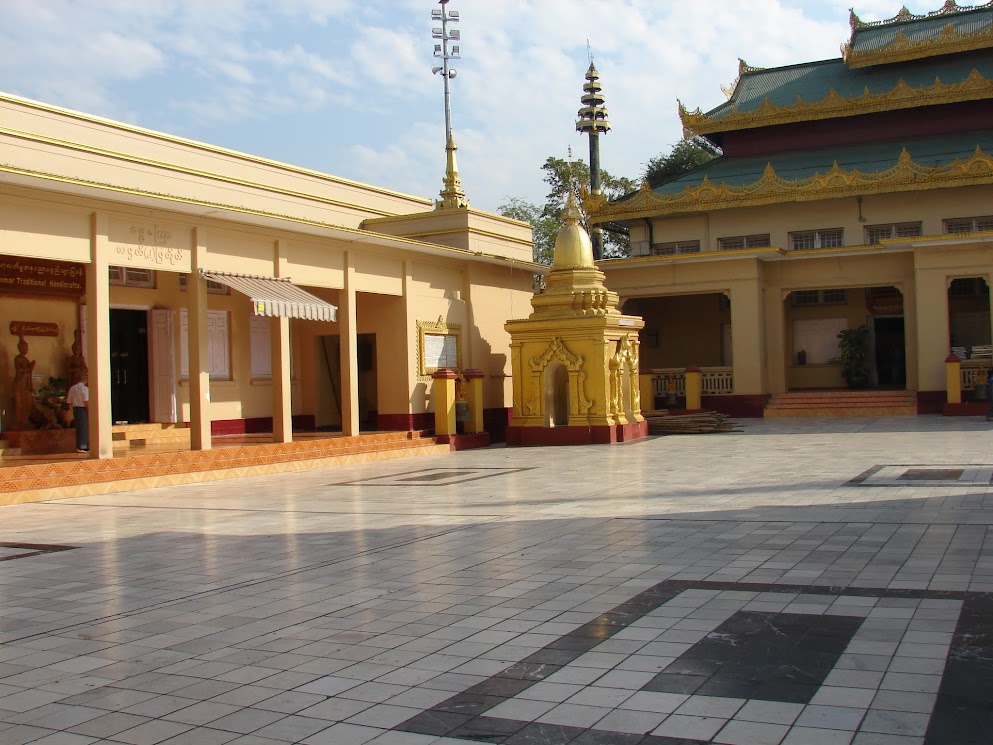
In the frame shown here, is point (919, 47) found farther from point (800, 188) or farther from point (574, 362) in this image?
point (574, 362)

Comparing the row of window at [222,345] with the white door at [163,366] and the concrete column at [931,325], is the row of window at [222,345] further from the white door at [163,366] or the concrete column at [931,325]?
the concrete column at [931,325]

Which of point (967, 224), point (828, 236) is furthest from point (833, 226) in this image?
point (967, 224)

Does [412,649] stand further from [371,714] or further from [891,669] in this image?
[891,669]

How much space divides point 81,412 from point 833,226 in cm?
2032

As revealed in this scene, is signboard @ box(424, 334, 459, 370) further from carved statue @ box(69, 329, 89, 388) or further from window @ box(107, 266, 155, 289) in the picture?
carved statue @ box(69, 329, 89, 388)

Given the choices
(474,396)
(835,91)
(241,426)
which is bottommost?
(241,426)

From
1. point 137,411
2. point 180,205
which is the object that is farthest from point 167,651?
point 137,411

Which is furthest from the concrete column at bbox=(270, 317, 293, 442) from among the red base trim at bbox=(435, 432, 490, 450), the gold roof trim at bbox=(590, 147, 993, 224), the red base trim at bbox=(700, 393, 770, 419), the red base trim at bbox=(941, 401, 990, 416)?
the red base trim at bbox=(941, 401, 990, 416)

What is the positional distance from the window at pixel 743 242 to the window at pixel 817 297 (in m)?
1.67

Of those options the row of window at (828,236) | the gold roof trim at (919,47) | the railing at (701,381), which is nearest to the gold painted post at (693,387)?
the railing at (701,381)

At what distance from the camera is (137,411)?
18203mm

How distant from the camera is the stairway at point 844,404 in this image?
944 inches

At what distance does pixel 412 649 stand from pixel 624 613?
1.30 meters

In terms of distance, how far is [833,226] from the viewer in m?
27.8
